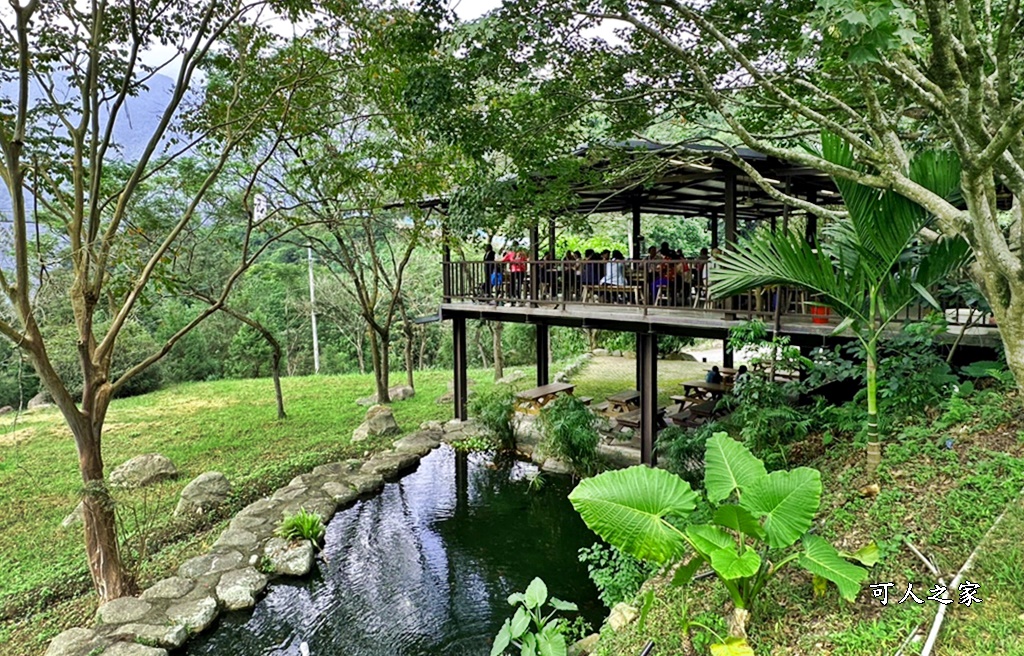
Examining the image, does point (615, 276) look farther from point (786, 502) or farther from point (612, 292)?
point (786, 502)

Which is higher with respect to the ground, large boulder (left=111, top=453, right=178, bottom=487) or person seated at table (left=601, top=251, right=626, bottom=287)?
person seated at table (left=601, top=251, right=626, bottom=287)

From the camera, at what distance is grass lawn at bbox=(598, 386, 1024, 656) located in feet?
8.57

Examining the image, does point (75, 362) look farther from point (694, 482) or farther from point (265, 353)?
point (694, 482)

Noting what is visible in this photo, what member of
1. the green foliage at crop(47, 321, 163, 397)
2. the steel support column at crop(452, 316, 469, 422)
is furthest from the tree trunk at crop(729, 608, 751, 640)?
the green foliage at crop(47, 321, 163, 397)

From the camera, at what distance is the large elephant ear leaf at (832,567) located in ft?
8.90

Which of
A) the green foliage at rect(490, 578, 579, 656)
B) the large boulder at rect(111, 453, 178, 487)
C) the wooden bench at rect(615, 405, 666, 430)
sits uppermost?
the wooden bench at rect(615, 405, 666, 430)

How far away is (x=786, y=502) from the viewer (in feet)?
9.95

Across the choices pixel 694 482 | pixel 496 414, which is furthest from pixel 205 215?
pixel 694 482

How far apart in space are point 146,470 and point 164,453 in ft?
5.44

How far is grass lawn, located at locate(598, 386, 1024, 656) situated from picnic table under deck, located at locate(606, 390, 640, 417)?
5.16 m

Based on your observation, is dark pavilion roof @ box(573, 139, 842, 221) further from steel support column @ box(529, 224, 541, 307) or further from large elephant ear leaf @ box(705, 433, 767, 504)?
large elephant ear leaf @ box(705, 433, 767, 504)

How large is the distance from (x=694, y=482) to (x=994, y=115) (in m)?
4.12

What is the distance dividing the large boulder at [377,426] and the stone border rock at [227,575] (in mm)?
1406

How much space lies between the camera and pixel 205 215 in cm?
1239
